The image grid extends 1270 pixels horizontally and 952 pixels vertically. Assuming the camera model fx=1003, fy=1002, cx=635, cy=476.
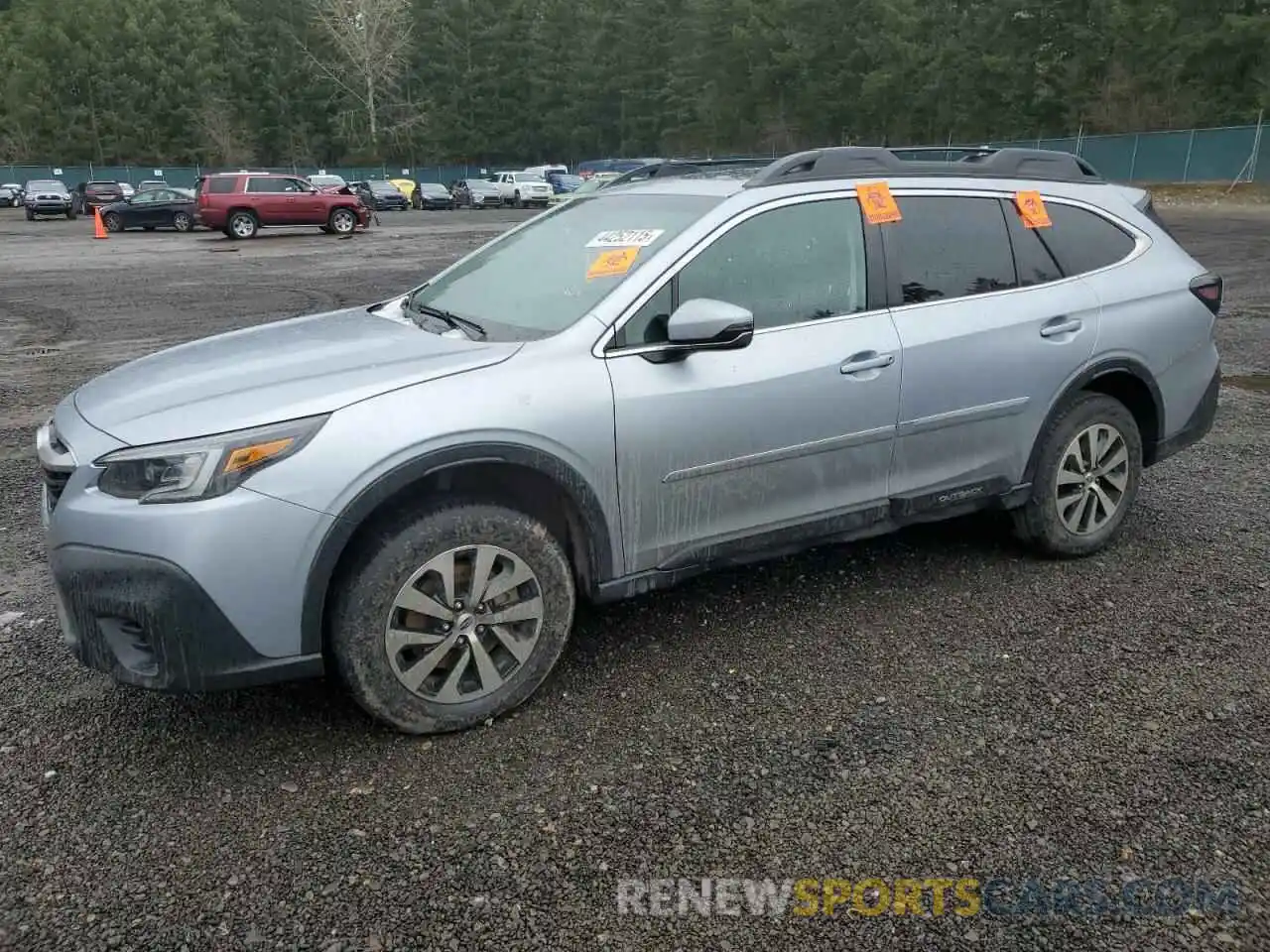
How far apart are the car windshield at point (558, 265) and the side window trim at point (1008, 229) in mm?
833

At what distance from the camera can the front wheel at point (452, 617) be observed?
293 centimetres

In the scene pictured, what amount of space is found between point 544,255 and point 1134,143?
46.4 meters

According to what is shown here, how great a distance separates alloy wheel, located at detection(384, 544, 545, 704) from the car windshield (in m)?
0.82

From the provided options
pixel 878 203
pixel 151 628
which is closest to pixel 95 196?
pixel 878 203

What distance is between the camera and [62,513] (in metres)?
2.84

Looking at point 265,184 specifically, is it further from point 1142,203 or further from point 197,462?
point 197,462

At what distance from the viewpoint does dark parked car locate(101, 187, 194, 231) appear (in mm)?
30219

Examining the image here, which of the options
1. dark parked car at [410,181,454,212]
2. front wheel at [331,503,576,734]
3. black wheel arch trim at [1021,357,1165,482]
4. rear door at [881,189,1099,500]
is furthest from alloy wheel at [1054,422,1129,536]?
dark parked car at [410,181,454,212]

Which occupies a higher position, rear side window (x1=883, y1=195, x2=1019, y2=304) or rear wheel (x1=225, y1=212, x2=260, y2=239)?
rear side window (x1=883, y1=195, x2=1019, y2=304)

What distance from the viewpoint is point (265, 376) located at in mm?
3139

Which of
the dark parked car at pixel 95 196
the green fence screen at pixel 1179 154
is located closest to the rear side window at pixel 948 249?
the green fence screen at pixel 1179 154

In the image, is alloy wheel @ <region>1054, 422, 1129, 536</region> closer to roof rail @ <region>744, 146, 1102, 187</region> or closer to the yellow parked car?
roof rail @ <region>744, 146, 1102, 187</region>

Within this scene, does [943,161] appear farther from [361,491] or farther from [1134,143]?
[1134,143]

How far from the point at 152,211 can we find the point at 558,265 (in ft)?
101
